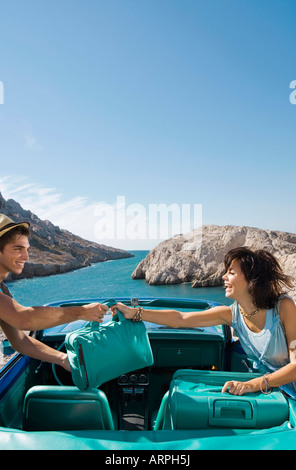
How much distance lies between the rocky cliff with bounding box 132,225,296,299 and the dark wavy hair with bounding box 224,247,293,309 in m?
30.6

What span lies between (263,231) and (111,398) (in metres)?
34.2

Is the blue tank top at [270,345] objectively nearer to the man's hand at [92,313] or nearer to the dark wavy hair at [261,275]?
the dark wavy hair at [261,275]

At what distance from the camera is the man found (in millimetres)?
1858

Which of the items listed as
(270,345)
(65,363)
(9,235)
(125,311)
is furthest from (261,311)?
Answer: (9,235)

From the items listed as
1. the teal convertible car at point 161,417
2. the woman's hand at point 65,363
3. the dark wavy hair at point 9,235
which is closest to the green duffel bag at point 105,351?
the teal convertible car at point 161,417

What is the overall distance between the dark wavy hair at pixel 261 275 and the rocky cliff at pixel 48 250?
67746mm

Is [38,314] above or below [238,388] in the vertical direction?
above

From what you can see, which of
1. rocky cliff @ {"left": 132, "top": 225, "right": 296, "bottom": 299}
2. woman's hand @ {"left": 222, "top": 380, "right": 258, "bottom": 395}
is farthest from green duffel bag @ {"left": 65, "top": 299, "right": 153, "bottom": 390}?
rocky cliff @ {"left": 132, "top": 225, "right": 296, "bottom": 299}

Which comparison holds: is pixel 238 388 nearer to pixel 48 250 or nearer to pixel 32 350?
pixel 32 350

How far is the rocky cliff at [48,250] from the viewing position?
69.7 m

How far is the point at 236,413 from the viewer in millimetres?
1557

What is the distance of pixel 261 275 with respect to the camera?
224 centimetres

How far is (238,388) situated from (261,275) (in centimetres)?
79

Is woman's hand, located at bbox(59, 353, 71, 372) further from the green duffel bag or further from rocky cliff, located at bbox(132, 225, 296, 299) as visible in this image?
rocky cliff, located at bbox(132, 225, 296, 299)
